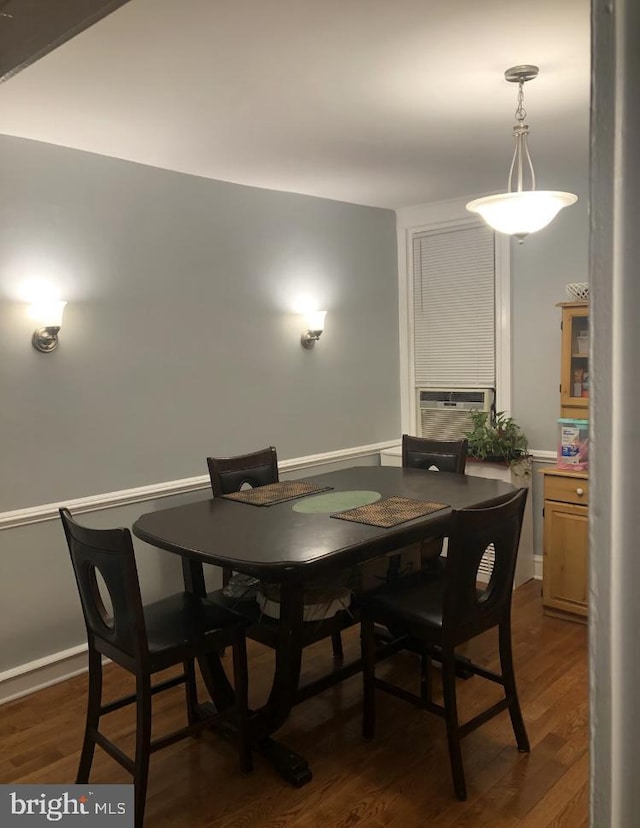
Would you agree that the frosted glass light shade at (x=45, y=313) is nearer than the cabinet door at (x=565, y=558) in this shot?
Yes

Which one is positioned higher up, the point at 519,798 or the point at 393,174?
the point at 393,174

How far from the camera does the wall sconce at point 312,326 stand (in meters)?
4.24

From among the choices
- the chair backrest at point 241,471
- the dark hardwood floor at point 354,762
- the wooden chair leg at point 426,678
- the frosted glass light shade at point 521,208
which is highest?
the frosted glass light shade at point 521,208

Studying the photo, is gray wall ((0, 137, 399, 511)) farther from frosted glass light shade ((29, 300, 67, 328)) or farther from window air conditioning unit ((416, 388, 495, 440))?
window air conditioning unit ((416, 388, 495, 440))

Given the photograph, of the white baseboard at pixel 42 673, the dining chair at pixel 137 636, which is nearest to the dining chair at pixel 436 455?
the dining chair at pixel 137 636

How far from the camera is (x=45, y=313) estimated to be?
301cm

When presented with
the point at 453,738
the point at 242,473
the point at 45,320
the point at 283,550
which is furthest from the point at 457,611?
the point at 45,320

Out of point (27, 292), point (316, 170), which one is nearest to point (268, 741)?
point (27, 292)

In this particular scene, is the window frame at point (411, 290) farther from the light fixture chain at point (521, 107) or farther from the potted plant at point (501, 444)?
the light fixture chain at point (521, 107)

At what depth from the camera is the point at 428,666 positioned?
2764 mm

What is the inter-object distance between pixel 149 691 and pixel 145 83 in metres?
2.04

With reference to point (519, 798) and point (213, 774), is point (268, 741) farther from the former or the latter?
point (519, 798)

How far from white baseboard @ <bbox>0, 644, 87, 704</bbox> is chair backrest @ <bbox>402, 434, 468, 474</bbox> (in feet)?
6.42

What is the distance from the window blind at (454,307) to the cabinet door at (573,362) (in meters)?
0.70
